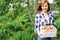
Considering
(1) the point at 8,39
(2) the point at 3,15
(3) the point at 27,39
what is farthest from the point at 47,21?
(2) the point at 3,15

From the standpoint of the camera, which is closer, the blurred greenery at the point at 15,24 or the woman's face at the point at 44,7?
the woman's face at the point at 44,7

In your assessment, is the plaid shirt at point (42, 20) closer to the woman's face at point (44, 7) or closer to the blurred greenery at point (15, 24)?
the woman's face at point (44, 7)

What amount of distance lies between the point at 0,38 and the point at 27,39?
727 millimetres

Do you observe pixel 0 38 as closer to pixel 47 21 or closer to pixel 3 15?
pixel 47 21

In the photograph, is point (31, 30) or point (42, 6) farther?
point (31, 30)

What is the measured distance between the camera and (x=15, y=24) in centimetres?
965

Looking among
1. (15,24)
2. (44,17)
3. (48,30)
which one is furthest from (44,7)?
(15,24)

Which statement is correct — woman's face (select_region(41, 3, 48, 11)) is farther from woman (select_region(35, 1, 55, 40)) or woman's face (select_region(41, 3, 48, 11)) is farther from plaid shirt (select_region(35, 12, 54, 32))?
plaid shirt (select_region(35, 12, 54, 32))

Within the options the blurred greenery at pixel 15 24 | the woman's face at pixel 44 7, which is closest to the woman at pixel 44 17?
the woman's face at pixel 44 7

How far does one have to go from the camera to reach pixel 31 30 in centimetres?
802

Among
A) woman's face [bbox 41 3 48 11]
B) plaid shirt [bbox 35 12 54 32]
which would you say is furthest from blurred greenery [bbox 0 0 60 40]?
plaid shirt [bbox 35 12 54 32]

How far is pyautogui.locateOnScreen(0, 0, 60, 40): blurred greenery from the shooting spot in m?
7.17

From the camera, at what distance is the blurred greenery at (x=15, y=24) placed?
7171mm

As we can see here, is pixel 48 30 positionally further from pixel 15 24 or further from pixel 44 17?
pixel 15 24
